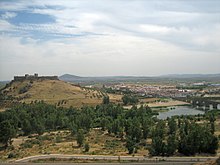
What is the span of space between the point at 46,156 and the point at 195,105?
54.5 metres

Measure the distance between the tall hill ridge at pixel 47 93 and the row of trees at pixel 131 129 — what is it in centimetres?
1863

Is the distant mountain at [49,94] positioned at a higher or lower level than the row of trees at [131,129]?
higher

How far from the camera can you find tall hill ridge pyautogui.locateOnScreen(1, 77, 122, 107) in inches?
2918

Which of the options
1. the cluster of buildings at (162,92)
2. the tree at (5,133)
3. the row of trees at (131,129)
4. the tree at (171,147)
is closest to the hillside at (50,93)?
the row of trees at (131,129)

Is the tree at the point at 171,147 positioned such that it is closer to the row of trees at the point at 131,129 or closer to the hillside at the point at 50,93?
the row of trees at the point at 131,129

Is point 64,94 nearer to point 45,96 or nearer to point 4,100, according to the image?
point 45,96

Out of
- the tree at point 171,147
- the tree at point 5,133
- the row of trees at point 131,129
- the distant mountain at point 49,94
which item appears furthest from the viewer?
the distant mountain at point 49,94

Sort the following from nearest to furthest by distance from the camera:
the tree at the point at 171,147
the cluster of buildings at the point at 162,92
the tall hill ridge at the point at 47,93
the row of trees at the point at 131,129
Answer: the tree at the point at 171,147 → the row of trees at the point at 131,129 → the tall hill ridge at the point at 47,93 → the cluster of buildings at the point at 162,92

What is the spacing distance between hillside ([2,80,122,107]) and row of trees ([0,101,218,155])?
18497mm

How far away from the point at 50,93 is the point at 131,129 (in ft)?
172

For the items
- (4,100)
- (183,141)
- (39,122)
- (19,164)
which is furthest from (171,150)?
(4,100)

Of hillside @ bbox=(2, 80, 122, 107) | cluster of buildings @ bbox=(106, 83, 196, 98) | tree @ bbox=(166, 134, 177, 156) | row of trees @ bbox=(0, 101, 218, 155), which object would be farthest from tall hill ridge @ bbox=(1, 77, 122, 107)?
tree @ bbox=(166, 134, 177, 156)

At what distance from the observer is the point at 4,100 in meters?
73.6

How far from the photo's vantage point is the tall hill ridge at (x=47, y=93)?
243ft
